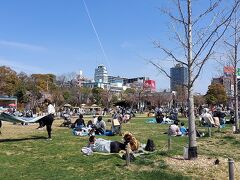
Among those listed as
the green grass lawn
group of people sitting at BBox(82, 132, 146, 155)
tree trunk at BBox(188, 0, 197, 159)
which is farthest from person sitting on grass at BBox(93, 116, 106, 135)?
tree trunk at BBox(188, 0, 197, 159)

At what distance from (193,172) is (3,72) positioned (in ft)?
286

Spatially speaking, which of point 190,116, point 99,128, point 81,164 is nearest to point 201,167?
point 190,116

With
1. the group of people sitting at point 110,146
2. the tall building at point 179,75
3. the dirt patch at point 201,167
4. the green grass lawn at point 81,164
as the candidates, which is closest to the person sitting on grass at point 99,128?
the green grass lawn at point 81,164

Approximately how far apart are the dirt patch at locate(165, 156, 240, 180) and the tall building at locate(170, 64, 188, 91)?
105 inches

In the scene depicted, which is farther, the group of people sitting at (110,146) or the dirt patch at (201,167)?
the group of people sitting at (110,146)

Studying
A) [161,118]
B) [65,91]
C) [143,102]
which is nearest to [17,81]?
[65,91]

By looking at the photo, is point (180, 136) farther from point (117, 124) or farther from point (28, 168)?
point (28, 168)

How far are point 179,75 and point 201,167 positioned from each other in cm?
392

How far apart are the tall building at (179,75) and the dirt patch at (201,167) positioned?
8.75 feet

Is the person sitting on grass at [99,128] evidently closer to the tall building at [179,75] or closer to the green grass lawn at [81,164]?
the green grass lawn at [81,164]

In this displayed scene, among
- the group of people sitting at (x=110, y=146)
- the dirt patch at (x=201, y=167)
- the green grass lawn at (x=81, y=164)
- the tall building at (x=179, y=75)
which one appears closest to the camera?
the green grass lawn at (x=81, y=164)

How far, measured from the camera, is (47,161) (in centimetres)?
1209

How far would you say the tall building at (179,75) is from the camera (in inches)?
521

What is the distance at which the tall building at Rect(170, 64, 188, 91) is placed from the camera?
43.4 ft
